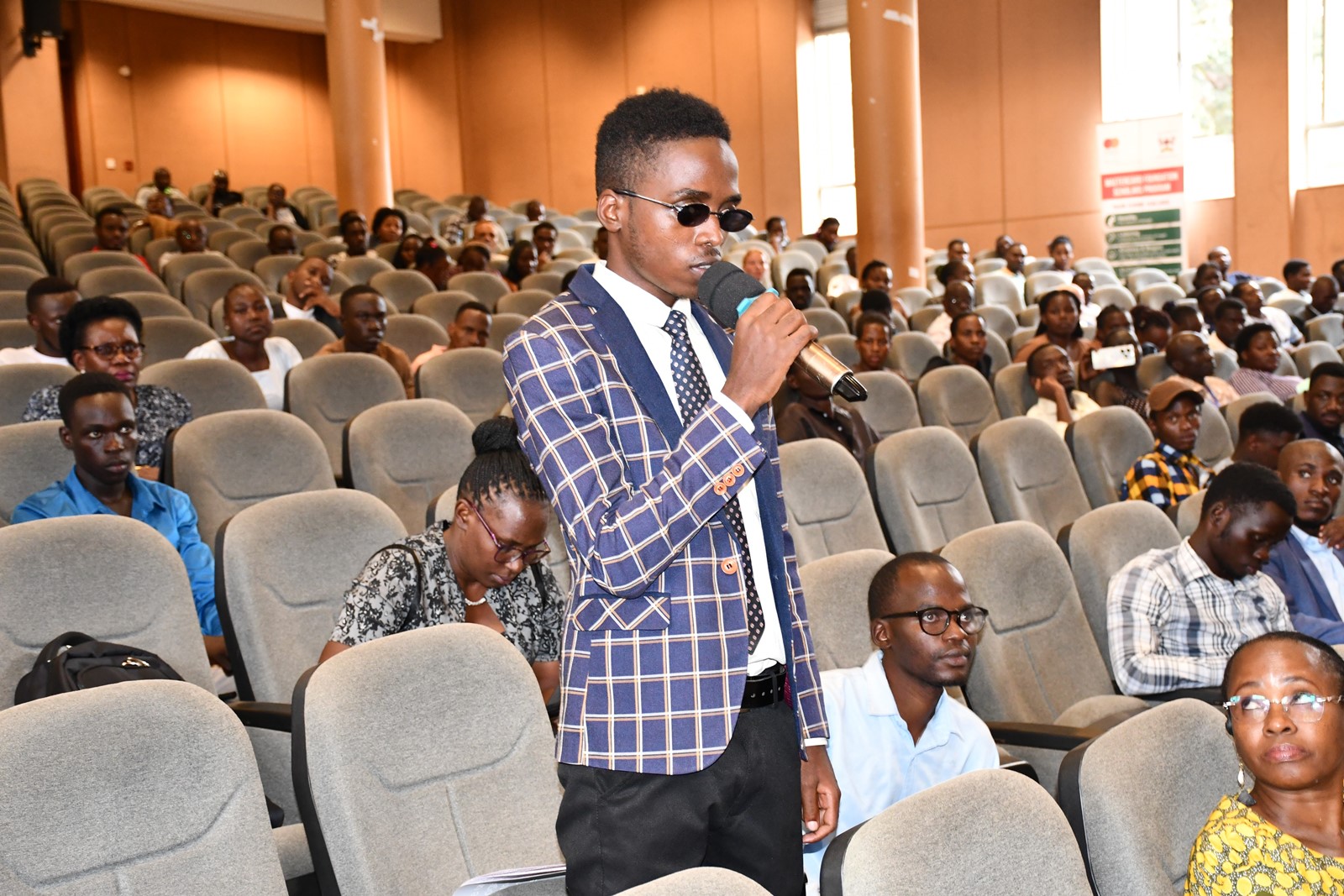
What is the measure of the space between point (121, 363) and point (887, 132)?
7309mm

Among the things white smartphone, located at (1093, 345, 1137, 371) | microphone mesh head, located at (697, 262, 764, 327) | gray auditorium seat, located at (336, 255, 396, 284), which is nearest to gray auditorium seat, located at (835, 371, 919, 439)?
white smartphone, located at (1093, 345, 1137, 371)

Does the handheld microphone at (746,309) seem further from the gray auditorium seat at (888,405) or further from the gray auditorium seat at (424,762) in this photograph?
the gray auditorium seat at (888,405)

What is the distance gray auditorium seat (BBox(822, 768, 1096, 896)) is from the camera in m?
1.50

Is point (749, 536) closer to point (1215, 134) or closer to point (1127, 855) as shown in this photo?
point (1127, 855)

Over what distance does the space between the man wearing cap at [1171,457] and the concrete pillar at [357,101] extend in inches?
347

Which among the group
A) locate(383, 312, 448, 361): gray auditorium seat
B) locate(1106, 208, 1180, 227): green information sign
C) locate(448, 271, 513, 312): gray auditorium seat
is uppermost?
locate(1106, 208, 1180, 227): green information sign

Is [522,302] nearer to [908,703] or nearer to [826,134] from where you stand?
[908,703]

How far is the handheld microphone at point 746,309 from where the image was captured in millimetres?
1291

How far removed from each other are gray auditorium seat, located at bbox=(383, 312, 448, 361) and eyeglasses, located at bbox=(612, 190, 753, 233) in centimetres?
493

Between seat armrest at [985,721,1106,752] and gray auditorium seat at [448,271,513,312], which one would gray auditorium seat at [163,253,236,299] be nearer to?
gray auditorium seat at [448,271,513,312]

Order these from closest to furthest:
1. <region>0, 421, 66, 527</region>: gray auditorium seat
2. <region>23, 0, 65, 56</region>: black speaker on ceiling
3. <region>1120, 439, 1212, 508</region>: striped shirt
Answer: <region>0, 421, 66, 527</region>: gray auditorium seat
<region>1120, 439, 1212, 508</region>: striped shirt
<region>23, 0, 65, 56</region>: black speaker on ceiling

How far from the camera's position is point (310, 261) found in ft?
21.4

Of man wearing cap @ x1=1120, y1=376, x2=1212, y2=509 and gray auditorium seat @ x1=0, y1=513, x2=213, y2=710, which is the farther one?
man wearing cap @ x1=1120, y1=376, x2=1212, y2=509

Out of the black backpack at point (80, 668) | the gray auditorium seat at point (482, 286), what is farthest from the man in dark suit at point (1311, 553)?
the gray auditorium seat at point (482, 286)
